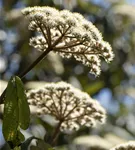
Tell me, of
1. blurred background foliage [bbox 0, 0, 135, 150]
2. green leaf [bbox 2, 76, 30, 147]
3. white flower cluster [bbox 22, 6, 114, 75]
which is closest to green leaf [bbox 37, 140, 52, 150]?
green leaf [bbox 2, 76, 30, 147]

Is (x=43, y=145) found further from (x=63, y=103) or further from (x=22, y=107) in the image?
(x=63, y=103)

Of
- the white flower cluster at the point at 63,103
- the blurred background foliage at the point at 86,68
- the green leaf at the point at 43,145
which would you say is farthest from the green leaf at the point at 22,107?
the blurred background foliage at the point at 86,68

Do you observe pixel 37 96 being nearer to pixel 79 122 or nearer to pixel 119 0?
pixel 79 122

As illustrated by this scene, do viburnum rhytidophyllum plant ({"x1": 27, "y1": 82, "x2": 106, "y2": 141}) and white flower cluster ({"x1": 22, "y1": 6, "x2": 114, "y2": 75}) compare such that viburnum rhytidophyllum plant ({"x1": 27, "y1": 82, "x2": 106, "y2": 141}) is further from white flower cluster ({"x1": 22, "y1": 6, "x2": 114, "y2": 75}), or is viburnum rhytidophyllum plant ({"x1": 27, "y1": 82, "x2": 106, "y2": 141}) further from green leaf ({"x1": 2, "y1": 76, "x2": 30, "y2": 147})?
green leaf ({"x1": 2, "y1": 76, "x2": 30, "y2": 147})

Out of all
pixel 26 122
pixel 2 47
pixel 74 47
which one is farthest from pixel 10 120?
pixel 2 47

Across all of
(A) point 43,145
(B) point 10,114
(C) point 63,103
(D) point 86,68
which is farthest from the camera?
(D) point 86,68

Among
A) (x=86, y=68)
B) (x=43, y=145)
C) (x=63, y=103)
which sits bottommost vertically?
(x=43, y=145)

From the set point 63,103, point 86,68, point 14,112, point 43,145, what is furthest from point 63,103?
point 86,68
